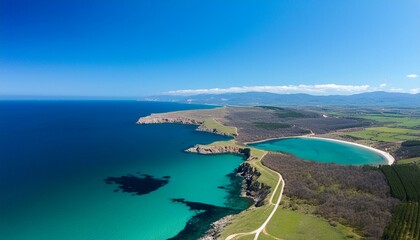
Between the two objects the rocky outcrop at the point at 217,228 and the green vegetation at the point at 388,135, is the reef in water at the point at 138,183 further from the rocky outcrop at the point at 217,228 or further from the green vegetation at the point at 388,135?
the green vegetation at the point at 388,135

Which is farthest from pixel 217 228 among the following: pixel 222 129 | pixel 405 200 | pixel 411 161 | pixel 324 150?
pixel 222 129

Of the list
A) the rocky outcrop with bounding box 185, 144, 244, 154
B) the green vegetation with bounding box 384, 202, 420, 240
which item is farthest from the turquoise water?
the green vegetation with bounding box 384, 202, 420, 240

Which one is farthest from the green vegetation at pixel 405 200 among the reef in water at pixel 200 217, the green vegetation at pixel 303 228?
the reef in water at pixel 200 217

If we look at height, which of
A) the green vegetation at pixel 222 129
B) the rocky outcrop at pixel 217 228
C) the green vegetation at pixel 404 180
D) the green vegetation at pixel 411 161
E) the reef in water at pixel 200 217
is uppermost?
the green vegetation at pixel 222 129

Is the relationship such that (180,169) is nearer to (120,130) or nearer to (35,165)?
(35,165)

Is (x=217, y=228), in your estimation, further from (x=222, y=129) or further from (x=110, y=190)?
(x=222, y=129)

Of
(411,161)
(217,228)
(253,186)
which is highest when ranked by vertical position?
(411,161)
